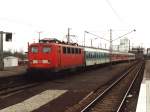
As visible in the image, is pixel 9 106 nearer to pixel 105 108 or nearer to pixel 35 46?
pixel 105 108

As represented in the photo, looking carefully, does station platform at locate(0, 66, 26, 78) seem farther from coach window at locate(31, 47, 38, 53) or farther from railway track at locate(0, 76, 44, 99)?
coach window at locate(31, 47, 38, 53)

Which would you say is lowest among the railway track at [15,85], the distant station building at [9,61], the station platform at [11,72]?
the railway track at [15,85]

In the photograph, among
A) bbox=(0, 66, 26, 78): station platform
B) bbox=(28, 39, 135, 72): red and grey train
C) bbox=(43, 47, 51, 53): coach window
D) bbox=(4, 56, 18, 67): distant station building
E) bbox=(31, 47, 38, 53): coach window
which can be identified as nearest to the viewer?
bbox=(28, 39, 135, 72): red and grey train

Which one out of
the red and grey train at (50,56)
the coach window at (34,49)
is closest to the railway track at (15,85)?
the red and grey train at (50,56)

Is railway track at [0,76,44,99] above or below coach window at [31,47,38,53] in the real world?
below

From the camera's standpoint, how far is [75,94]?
657 inches

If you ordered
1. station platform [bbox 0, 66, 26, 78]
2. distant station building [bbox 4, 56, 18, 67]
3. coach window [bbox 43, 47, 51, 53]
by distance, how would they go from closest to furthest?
coach window [bbox 43, 47, 51, 53] < station platform [bbox 0, 66, 26, 78] < distant station building [bbox 4, 56, 18, 67]

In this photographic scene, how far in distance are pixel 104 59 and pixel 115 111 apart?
123ft

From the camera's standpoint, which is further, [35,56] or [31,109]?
[35,56]

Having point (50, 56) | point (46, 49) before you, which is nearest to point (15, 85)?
point (50, 56)

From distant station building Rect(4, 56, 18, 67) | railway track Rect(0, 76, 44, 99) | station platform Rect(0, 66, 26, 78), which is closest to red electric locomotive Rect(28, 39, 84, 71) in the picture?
railway track Rect(0, 76, 44, 99)

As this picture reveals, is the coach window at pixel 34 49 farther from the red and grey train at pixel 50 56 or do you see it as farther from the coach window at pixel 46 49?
the coach window at pixel 46 49

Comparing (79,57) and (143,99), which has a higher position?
(79,57)

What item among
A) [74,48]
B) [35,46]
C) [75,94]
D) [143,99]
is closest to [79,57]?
[74,48]
